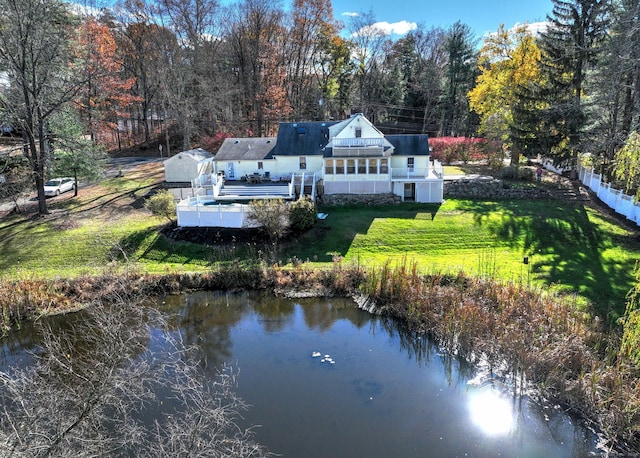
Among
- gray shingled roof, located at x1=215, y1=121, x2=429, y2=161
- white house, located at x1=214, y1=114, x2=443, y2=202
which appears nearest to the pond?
white house, located at x1=214, y1=114, x2=443, y2=202

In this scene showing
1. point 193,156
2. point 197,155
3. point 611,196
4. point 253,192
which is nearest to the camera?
point 611,196

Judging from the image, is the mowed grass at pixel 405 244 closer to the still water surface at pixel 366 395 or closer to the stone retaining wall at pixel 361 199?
the stone retaining wall at pixel 361 199

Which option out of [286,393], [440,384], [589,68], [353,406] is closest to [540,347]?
[440,384]

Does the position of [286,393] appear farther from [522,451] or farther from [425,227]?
[425,227]

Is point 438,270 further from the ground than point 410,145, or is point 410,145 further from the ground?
point 410,145

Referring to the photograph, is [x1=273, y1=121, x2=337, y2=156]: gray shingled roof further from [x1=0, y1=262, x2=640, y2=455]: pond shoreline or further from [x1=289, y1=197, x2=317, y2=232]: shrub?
[x1=0, y1=262, x2=640, y2=455]: pond shoreline

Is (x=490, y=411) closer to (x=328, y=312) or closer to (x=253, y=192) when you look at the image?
(x=328, y=312)

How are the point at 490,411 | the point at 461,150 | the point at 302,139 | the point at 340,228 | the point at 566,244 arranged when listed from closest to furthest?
the point at 490,411 → the point at 566,244 → the point at 340,228 → the point at 302,139 → the point at 461,150

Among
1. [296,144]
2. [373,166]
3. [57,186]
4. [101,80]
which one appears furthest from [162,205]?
[101,80]

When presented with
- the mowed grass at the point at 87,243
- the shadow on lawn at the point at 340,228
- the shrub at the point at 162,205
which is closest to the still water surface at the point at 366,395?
the shadow on lawn at the point at 340,228
